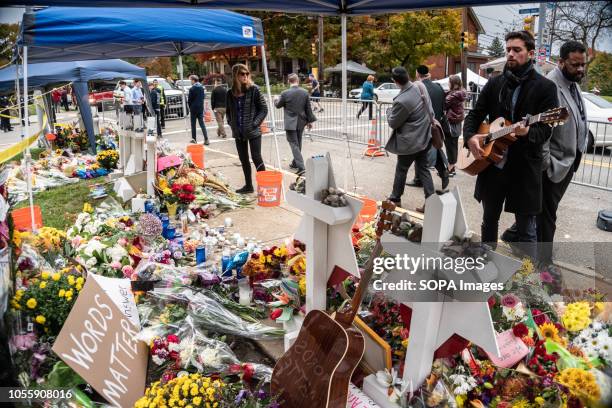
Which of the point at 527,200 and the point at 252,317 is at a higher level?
the point at 527,200

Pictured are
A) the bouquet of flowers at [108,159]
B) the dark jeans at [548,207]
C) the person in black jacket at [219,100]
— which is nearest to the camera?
the dark jeans at [548,207]

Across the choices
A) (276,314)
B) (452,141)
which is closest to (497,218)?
(276,314)

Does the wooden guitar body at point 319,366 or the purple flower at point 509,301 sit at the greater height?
the purple flower at point 509,301

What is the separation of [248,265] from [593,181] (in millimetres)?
6737

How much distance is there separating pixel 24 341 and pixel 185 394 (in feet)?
2.83

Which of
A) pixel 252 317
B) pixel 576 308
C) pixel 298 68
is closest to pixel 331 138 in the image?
pixel 252 317

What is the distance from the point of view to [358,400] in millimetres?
2248

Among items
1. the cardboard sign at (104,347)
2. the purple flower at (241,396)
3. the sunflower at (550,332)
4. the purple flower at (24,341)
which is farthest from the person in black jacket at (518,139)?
the purple flower at (24,341)

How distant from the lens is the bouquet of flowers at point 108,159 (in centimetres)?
857

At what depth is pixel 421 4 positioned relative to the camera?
3.59 m

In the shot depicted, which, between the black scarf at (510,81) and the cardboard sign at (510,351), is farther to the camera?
the black scarf at (510,81)

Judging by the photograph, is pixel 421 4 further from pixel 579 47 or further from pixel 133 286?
pixel 133 286

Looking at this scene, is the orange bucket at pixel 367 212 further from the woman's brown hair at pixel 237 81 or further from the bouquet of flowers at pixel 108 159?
the bouquet of flowers at pixel 108 159

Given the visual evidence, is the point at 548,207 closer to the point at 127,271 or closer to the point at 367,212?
the point at 367,212
